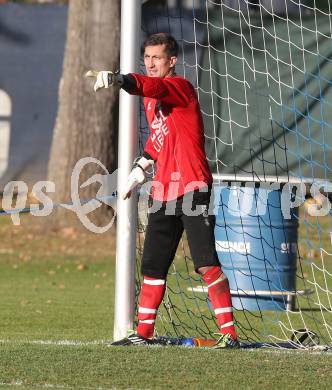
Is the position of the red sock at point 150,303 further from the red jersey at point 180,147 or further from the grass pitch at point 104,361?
the red jersey at point 180,147

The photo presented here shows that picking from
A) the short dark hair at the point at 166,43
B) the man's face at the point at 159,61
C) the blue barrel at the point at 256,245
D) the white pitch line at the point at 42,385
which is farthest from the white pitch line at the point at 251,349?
the blue barrel at the point at 256,245

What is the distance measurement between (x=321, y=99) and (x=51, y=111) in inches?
320

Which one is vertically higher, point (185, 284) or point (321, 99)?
point (321, 99)

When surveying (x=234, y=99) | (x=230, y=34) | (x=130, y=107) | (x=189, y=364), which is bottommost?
(x=189, y=364)

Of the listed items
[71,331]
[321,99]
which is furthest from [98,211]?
[71,331]

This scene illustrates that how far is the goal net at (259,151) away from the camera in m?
10.9

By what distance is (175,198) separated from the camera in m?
7.91

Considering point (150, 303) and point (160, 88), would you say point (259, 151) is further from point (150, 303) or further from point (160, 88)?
point (160, 88)

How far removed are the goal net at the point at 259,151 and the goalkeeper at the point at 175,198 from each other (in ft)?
4.52

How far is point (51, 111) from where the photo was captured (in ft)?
66.8

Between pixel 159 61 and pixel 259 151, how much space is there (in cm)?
557

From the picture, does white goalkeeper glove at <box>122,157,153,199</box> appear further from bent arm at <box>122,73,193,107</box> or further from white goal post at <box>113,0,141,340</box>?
bent arm at <box>122,73,193,107</box>

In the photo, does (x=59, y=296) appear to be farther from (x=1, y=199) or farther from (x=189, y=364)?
(x=1, y=199)

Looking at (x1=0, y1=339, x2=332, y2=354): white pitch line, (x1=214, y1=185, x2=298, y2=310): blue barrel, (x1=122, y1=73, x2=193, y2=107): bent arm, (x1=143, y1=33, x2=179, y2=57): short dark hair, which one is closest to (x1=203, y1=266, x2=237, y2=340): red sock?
(x1=0, y1=339, x2=332, y2=354): white pitch line
